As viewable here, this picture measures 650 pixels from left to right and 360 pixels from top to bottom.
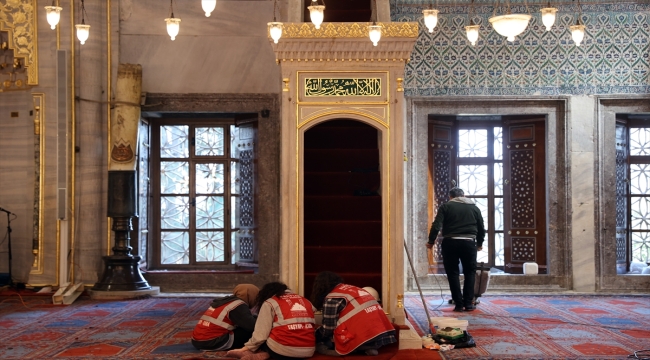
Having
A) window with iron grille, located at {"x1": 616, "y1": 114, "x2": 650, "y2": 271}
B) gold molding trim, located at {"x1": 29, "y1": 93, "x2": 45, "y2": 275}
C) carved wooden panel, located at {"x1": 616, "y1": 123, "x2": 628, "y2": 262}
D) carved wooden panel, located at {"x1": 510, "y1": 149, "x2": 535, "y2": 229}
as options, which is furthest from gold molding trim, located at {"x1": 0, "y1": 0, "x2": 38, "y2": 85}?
window with iron grille, located at {"x1": 616, "y1": 114, "x2": 650, "y2": 271}

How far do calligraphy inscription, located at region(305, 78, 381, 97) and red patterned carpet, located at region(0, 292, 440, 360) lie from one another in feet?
5.97

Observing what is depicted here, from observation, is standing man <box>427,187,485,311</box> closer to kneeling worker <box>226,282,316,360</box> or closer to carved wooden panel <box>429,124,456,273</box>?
carved wooden panel <box>429,124,456,273</box>

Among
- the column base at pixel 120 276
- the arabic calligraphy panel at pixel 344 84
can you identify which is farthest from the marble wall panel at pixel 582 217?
the column base at pixel 120 276

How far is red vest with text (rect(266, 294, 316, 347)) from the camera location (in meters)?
4.73

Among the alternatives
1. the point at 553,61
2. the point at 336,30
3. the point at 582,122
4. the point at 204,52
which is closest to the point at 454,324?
the point at 336,30

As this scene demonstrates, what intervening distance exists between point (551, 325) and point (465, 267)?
3.80 feet

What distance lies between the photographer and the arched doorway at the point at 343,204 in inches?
239

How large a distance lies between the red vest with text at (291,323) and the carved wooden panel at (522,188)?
4.64 m

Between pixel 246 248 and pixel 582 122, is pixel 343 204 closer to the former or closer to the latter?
pixel 246 248

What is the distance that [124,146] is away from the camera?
8055mm

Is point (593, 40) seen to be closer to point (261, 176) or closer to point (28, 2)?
point (261, 176)

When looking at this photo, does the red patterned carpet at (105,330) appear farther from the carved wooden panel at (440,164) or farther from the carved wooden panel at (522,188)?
the carved wooden panel at (522,188)

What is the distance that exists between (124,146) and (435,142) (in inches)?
133

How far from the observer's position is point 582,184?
8.53 m
